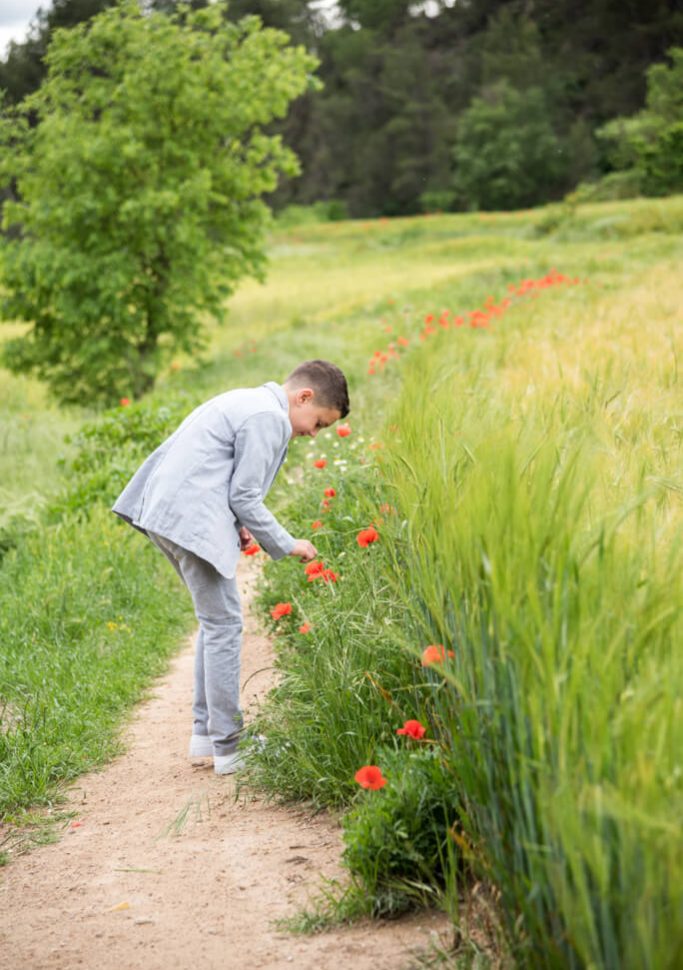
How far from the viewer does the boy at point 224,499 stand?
4.11m

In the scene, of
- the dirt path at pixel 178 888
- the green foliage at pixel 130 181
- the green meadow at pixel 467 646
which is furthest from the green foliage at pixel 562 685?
the green foliage at pixel 130 181

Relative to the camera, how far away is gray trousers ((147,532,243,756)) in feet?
13.9

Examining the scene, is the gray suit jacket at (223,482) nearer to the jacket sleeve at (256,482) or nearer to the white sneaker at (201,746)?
the jacket sleeve at (256,482)

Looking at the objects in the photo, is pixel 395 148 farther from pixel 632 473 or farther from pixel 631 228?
pixel 632 473

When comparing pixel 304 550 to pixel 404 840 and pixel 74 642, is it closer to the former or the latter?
pixel 404 840

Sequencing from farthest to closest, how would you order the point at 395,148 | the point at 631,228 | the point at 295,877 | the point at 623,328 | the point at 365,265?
the point at 395,148
the point at 365,265
the point at 631,228
the point at 623,328
the point at 295,877

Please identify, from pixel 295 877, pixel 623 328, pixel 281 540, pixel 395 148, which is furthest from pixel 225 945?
pixel 395 148

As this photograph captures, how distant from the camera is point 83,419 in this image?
14.3 m

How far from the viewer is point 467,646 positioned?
2.63 m

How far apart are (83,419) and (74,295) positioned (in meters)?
2.05

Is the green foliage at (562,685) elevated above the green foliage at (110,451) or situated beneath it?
elevated above

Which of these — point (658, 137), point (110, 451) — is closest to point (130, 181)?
point (110, 451)

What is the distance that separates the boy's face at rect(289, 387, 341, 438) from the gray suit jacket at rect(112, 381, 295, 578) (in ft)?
0.34

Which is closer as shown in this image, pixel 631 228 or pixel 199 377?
pixel 199 377
